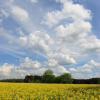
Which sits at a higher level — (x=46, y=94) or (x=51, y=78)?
(x=51, y=78)

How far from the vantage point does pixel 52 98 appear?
20.6 m

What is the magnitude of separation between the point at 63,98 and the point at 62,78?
88.6 metres

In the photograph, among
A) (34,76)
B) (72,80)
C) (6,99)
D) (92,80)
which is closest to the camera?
(6,99)

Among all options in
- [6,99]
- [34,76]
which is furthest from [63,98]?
[34,76]

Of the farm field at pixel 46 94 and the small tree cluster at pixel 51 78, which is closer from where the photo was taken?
the farm field at pixel 46 94

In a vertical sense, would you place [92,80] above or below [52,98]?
above

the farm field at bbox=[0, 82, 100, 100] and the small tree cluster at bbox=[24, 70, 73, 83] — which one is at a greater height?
the small tree cluster at bbox=[24, 70, 73, 83]

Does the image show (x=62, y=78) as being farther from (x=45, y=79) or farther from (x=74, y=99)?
(x=74, y=99)

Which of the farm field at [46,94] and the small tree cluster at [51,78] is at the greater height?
the small tree cluster at [51,78]

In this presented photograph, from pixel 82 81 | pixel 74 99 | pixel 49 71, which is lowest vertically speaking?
pixel 74 99

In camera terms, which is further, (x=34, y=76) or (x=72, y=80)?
(x=34, y=76)

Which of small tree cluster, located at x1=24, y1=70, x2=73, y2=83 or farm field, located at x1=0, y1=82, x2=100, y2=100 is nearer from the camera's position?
farm field, located at x1=0, y1=82, x2=100, y2=100

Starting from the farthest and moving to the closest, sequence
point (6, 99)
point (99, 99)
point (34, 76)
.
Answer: point (34, 76), point (99, 99), point (6, 99)

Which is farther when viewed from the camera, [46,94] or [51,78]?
[51,78]
